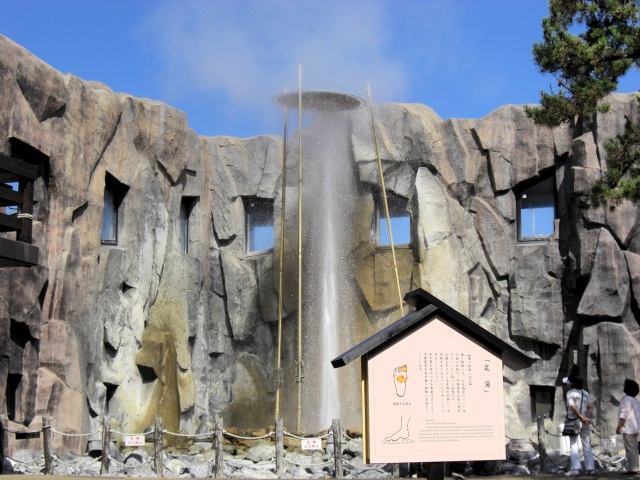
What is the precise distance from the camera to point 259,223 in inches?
863

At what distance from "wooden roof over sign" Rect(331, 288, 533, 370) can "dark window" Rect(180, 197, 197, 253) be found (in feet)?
41.4

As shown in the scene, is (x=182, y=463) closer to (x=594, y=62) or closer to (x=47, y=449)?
(x=47, y=449)

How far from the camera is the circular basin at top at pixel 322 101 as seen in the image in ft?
69.2

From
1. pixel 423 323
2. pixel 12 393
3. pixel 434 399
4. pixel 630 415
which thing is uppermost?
pixel 423 323

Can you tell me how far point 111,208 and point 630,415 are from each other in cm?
1102

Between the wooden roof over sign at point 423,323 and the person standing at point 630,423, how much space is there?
148 inches

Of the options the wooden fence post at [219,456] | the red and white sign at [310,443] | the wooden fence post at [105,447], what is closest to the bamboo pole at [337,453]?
the red and white sign at [310,443]

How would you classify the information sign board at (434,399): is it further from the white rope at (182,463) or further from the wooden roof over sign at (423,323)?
the white rope at (182,463)

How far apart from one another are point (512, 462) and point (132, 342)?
24.6 ft

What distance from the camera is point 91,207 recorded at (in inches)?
686

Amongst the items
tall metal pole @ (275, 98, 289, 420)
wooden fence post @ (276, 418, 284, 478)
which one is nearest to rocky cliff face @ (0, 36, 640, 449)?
tall metal pole @ (275, 98, 289, 420)

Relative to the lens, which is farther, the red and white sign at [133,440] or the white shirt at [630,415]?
the red and white sign at [133,440]

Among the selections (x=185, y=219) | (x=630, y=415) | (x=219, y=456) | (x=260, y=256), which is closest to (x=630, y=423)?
(x=630, y=415)

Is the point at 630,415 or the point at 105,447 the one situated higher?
the point at 630,415
